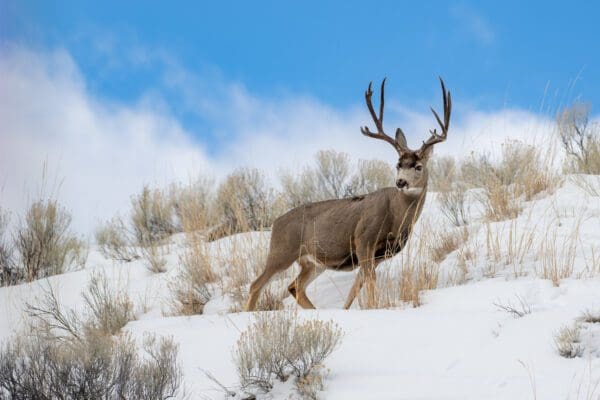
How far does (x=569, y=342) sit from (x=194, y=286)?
5.98 metres

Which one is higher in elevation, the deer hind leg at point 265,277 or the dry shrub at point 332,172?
the dry shrub at point 332,172

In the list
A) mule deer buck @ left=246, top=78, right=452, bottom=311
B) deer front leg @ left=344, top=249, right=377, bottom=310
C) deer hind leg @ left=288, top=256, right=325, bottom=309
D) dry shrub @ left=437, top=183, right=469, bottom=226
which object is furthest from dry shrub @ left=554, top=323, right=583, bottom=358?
dry shrub @ left=437, top=183, right=469, bottom=226

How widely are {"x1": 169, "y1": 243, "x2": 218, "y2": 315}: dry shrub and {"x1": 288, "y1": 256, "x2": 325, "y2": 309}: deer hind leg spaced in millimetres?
1594

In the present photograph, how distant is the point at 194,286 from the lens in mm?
9953

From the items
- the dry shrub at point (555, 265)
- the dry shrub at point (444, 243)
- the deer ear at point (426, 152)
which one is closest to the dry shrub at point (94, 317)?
the dry shrub at point (444, 243)

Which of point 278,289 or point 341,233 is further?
point 278,289

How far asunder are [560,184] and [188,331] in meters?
6.59

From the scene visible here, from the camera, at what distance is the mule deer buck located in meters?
8.07

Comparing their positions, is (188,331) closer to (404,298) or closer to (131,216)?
(404,298)

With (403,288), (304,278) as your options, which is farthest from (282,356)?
(304,278)

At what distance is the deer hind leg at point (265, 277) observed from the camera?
8572 millimetres

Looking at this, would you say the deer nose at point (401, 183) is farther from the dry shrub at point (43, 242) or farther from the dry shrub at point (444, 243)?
the dry shrub at point (43, 242)

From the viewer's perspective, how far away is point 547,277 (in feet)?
22.6

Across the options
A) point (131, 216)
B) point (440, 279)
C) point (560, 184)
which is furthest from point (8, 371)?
point (131, 216)
